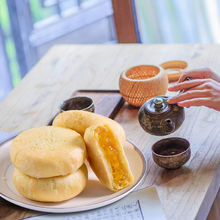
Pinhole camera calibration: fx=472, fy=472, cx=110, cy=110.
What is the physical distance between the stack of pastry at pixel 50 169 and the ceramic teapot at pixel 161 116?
204 mm

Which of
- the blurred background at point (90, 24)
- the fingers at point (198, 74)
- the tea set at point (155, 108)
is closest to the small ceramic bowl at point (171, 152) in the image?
the tea set at point (155, 108)

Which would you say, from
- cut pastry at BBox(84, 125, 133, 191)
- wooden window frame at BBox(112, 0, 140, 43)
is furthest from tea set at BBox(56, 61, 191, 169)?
wooden window frame at BBox(112, 0, 140, 43)

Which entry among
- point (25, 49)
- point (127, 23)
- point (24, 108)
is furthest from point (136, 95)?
point (25, 49)

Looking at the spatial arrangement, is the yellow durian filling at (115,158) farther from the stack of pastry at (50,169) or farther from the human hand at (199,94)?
the human hand at (199,94)

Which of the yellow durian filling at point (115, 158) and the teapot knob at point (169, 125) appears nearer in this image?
the yellow durian filling at point (115, 158)

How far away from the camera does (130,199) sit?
0.98 m

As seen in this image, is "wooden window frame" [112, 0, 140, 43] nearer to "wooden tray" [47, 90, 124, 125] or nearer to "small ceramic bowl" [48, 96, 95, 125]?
"wooden tray" [47, 90, 124, 125]

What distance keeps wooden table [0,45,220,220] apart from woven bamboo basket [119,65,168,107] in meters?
0.05

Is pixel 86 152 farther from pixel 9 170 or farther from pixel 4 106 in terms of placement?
pixel 4 106

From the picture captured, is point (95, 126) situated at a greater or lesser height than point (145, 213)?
greater

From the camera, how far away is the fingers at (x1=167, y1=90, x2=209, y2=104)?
43.4 inches

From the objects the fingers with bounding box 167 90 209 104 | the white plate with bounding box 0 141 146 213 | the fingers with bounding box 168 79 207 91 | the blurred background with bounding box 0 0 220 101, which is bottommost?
the blurred background with bounding box 0 0 220 101

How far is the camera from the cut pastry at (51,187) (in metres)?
0.94

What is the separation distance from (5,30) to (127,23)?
2.81 feet
